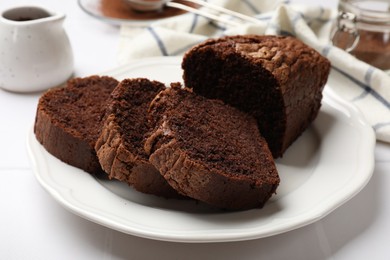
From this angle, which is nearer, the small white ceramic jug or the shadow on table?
the shadow on table

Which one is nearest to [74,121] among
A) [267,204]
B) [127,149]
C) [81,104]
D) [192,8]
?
[81,104]

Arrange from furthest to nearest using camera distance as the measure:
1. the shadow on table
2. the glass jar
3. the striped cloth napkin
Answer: the glass jar → the striped cloth napkin → the shadow on table

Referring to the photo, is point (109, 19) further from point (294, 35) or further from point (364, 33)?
point (364, 33)

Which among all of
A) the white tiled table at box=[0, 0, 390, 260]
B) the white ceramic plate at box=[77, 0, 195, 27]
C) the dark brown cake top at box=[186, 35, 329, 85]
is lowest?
the white tiled table at box=[0, 0, 390, 260]

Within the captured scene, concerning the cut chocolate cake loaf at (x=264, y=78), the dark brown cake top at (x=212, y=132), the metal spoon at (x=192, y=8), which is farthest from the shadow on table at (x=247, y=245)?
the metal spoon at (x=192, y=8)

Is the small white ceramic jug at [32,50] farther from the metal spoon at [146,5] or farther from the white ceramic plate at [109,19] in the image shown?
the metal spoon at [146,5]

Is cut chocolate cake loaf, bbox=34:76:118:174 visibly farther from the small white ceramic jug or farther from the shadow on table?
the small white ceramic jug

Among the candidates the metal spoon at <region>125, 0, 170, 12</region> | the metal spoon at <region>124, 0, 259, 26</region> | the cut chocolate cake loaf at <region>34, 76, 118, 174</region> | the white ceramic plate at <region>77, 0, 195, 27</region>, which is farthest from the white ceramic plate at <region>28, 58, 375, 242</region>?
the metal spoon at <region>125, 0, 170, 12</region>
